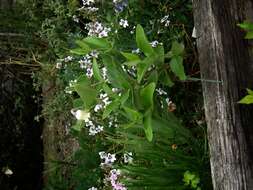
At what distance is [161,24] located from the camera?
2.09 metres

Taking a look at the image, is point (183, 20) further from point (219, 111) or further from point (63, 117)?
point (63, 117)

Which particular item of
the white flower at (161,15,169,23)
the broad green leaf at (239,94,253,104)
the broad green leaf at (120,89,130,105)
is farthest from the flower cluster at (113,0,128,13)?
the broad green leaf at (239,94,253,104)

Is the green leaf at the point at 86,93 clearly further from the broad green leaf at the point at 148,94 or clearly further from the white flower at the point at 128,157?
the white flower at the point at 128,157

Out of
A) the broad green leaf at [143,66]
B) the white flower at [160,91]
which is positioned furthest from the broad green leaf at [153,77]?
the white flower at [160,91]

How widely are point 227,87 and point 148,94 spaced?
0.21 meters

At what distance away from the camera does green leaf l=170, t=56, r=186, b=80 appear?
51.7 inches

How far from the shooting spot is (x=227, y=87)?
120 centimetres

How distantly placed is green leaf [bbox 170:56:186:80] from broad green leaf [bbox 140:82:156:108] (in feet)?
0.42

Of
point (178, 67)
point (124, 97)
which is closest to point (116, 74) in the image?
point (124, 97)

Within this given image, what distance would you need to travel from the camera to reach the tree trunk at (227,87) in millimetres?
1169

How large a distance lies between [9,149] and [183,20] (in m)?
2.08

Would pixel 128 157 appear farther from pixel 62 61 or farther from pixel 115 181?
pixel 62 61

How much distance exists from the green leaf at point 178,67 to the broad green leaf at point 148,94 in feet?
0.42

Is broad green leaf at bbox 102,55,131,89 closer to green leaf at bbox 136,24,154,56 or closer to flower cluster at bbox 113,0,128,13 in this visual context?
green leaf at bbox 136,24,154,56
